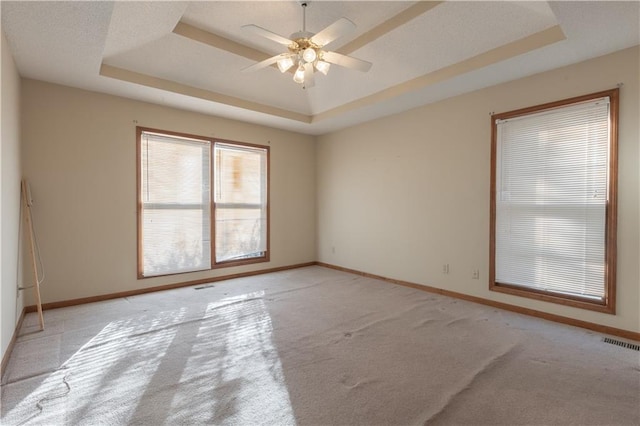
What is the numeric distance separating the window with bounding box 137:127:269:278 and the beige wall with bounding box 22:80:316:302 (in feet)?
0.51

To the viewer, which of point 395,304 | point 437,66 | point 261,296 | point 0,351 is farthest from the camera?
point 261,296

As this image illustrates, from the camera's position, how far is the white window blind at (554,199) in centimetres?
306

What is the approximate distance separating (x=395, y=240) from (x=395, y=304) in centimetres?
129

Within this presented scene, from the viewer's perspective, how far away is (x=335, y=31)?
2.46 meters

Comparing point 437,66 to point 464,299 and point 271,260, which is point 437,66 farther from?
point 271,260

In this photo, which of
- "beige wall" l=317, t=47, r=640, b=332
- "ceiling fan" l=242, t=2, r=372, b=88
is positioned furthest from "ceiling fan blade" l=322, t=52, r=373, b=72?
"beige wall" l=317, t=47, r=640, b=332

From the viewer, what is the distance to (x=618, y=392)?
206 cm

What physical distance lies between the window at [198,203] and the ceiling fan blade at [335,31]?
2.86m

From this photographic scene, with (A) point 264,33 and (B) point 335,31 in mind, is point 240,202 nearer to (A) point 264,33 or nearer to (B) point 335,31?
(A) point 264,33

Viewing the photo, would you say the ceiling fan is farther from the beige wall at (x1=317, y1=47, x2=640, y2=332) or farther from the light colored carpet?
the light colored carpet

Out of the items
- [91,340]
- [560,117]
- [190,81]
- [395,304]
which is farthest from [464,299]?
[190,81]

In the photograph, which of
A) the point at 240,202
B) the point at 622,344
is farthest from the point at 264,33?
the point at 622,344

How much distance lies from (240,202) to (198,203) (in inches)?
28.2

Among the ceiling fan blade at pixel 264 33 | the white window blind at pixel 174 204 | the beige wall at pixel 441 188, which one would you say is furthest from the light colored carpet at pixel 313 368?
the ceiling fan blade at pixel 264 33
